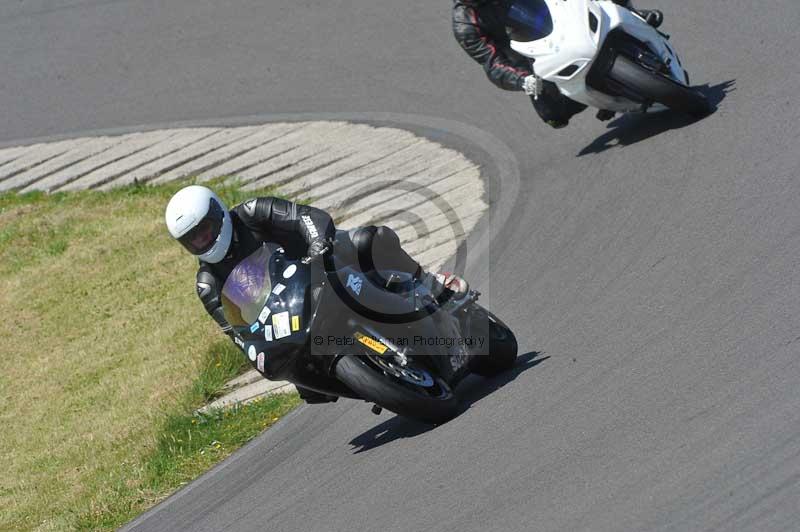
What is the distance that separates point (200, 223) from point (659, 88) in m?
3.93

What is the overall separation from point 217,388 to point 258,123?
4843 millimetres

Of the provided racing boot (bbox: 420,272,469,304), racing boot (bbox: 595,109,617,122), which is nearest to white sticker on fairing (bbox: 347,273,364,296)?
racing boot (bbox: 420,272,469,304)

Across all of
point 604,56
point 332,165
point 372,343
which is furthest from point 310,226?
point 332,165

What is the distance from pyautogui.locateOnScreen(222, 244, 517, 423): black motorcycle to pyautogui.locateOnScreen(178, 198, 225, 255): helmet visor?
309 millimetres

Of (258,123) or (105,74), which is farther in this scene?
(105,74)

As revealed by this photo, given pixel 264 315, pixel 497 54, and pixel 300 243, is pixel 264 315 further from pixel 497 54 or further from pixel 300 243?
pixel 497 54

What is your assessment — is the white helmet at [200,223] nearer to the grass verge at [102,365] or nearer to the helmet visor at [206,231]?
the helmet visor at [206,231]

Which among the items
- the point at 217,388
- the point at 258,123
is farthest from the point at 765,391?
the point at 258,123

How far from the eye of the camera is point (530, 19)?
32.0 feet

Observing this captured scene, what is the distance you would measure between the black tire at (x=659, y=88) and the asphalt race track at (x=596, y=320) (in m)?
0.16

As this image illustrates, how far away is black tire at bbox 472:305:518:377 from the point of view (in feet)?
23.2

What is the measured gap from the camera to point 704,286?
692 cm

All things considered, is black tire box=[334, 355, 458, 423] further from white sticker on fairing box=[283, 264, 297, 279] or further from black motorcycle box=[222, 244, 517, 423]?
white sticker on fairing box=[283, 264, 297, 279]

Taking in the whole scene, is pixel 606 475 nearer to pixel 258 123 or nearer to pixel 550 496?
pixel 550 496
